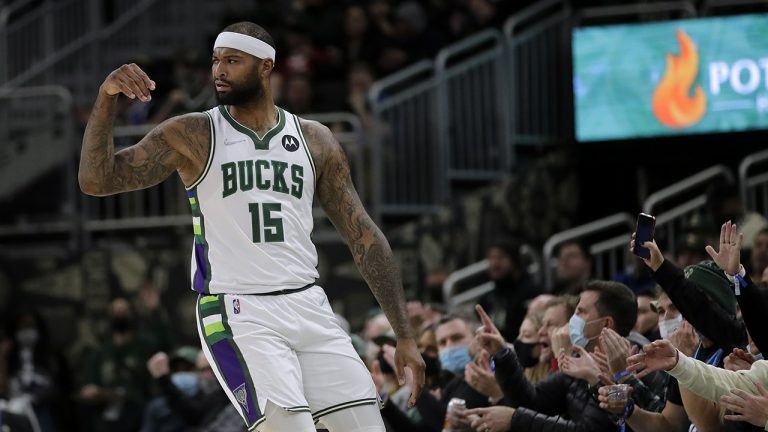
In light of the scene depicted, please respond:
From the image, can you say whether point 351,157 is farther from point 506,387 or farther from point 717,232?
point 506,387

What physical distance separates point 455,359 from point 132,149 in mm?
3729

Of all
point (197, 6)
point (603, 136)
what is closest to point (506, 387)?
point (603, 136)

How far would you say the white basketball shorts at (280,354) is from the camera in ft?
22.0

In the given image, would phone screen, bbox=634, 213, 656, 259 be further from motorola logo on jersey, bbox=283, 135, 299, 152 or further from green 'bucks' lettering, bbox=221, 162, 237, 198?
green 'bucks' lettering, bbox=221, 162, 237, 198

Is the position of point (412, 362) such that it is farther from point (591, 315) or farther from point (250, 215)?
point (591, 315)

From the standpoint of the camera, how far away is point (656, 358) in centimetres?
682

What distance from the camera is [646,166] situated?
15156mm

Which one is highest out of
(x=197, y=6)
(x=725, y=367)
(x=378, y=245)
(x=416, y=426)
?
(x=197, y=6)

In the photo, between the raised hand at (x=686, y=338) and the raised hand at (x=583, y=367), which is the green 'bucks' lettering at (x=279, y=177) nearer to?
the raised hand at (x=583, y=367)

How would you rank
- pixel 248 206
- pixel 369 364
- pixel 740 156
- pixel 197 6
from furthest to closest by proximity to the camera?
pixel 197 6, pixel 740 156, pixel 369 364, pixel 248 206

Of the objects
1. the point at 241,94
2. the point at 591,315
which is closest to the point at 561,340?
the point at 591,315

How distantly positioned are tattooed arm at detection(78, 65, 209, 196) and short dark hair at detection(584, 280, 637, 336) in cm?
245

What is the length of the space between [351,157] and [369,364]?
4.83 m

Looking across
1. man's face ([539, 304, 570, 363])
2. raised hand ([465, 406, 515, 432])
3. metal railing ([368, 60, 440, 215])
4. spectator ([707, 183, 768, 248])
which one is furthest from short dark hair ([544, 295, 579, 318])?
metal railing ([368, 60, 440, 215])
